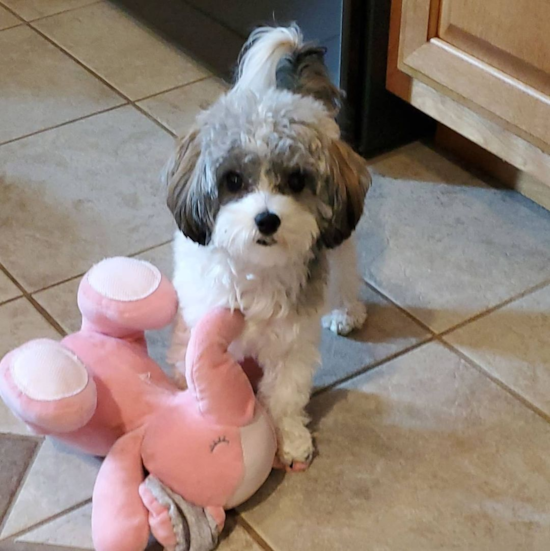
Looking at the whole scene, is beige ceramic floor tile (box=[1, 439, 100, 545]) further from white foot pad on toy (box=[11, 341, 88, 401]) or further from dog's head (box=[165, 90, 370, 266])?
dog's head (box=[165, 90, 370, 266])

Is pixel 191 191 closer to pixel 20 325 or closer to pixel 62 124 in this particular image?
pixel 20 325

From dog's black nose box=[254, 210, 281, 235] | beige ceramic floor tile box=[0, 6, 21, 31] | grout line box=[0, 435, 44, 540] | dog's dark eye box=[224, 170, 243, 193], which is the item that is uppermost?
dog's dark eye box=[224, 170, 243, 193]

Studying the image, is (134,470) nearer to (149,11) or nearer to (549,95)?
(549,95)

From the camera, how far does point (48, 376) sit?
3.54ft

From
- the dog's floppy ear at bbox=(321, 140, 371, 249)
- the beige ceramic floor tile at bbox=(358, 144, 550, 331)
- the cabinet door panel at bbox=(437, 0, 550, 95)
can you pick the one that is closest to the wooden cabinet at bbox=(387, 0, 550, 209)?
the cabinet door panel at bbox=(437, 0, 550, 95)

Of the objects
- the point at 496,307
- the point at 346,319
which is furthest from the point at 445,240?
the point at 346,319

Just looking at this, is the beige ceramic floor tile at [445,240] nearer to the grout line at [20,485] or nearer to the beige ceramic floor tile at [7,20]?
the grout line at [20,485]

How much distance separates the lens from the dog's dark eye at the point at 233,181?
3.51ft

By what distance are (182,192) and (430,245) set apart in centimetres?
71

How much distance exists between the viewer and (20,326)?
148 cm

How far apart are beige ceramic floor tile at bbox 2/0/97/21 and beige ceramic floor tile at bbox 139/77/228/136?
621 mm

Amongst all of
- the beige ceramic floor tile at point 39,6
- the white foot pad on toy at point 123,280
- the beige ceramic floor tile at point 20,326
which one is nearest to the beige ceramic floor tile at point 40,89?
the beige ceramic floor tile at point 39,6

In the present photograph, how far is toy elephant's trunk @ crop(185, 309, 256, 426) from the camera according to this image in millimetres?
1127

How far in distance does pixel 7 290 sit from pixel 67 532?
0.56 meters
